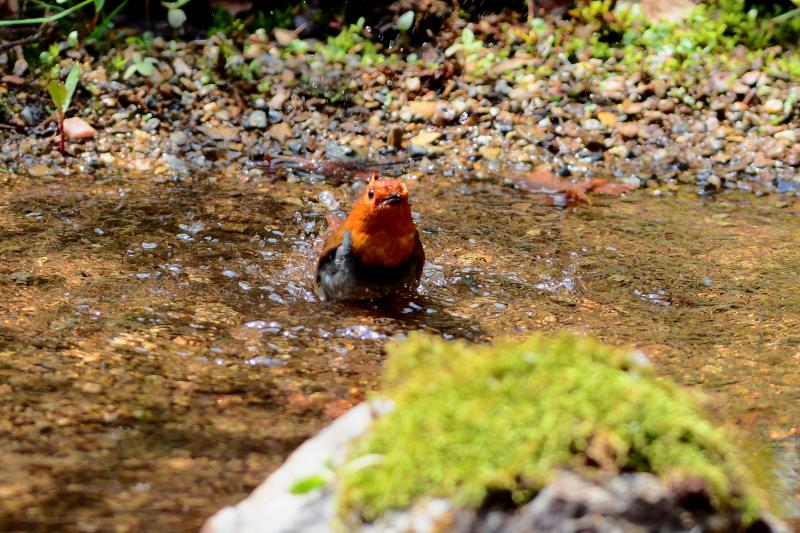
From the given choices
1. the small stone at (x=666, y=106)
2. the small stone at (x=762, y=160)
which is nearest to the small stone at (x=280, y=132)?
the small stone at (x=666, y=106)

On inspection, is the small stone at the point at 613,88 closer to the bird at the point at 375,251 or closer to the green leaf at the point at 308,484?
the bird at the point at 375,251

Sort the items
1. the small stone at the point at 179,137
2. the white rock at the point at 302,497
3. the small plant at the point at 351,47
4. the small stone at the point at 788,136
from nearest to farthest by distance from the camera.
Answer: the white rock at the point at 302,497, the small stone at the point at 179,137, the small stone at the point at 788,136, the small plant at the point at 351,47

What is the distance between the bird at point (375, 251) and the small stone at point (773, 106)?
13.4ft

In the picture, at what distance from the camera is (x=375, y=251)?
459 cm

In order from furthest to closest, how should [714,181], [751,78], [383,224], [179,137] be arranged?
[751,78]
[179,137]
[714,181]
[383,224]

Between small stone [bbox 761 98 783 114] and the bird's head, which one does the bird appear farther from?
small stone [bbox 761 98 783 114]

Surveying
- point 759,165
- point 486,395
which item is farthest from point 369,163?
point 486,395

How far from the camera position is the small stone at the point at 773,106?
Answer: 7.57 m

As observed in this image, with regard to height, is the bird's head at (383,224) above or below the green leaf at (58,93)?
above

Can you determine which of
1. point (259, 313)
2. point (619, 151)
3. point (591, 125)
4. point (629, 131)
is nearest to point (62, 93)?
point (259, 313)

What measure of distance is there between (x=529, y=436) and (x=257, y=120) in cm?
558

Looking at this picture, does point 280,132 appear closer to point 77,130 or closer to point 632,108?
point 77,130

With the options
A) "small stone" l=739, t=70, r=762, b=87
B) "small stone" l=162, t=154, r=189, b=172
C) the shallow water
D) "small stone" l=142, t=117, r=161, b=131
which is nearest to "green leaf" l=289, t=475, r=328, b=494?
the shallow water

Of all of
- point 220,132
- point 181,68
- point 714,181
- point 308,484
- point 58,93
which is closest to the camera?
point 308,484
